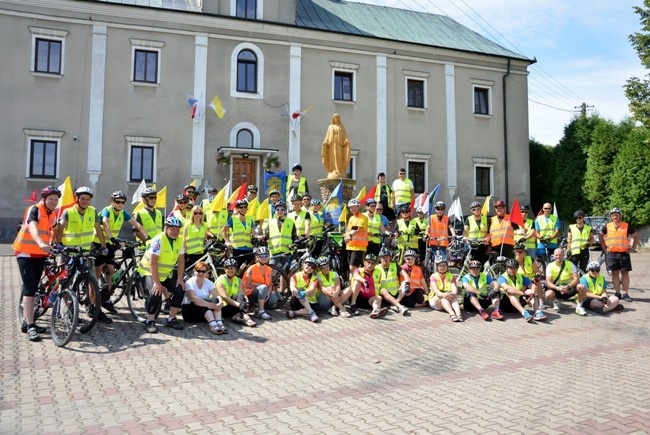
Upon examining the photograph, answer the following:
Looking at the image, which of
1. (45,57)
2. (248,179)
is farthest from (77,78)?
(248,179)

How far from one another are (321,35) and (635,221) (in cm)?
1654

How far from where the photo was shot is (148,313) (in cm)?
810

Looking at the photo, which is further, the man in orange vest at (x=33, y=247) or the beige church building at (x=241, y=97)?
the beige church building at (x=241, y=97)

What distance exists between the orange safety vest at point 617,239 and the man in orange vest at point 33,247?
1066 centimetres

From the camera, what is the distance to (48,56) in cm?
2131

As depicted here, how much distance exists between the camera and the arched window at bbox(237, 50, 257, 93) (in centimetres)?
2377

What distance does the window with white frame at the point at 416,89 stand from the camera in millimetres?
26516

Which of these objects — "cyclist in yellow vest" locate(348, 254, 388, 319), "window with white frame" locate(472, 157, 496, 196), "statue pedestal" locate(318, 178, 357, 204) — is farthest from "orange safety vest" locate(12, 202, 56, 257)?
"window with white frame" locate(472, 157, 496, 196)

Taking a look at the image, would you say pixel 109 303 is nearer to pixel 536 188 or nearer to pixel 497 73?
pixel 497 73

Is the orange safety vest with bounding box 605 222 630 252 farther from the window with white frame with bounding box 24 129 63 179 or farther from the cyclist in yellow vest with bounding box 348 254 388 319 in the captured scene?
the window with white frame with bounding box 24 129 63 179

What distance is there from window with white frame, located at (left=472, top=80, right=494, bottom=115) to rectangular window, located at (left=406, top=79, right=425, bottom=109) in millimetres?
2997

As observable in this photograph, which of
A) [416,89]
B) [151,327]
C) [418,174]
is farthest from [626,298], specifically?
[416,89]

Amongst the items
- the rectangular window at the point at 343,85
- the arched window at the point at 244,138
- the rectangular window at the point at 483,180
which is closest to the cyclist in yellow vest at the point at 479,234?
the arched window at the point at 244,138

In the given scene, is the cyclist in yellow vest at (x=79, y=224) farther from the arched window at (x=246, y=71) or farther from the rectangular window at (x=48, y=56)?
the arched window at (x=246, y=71)
